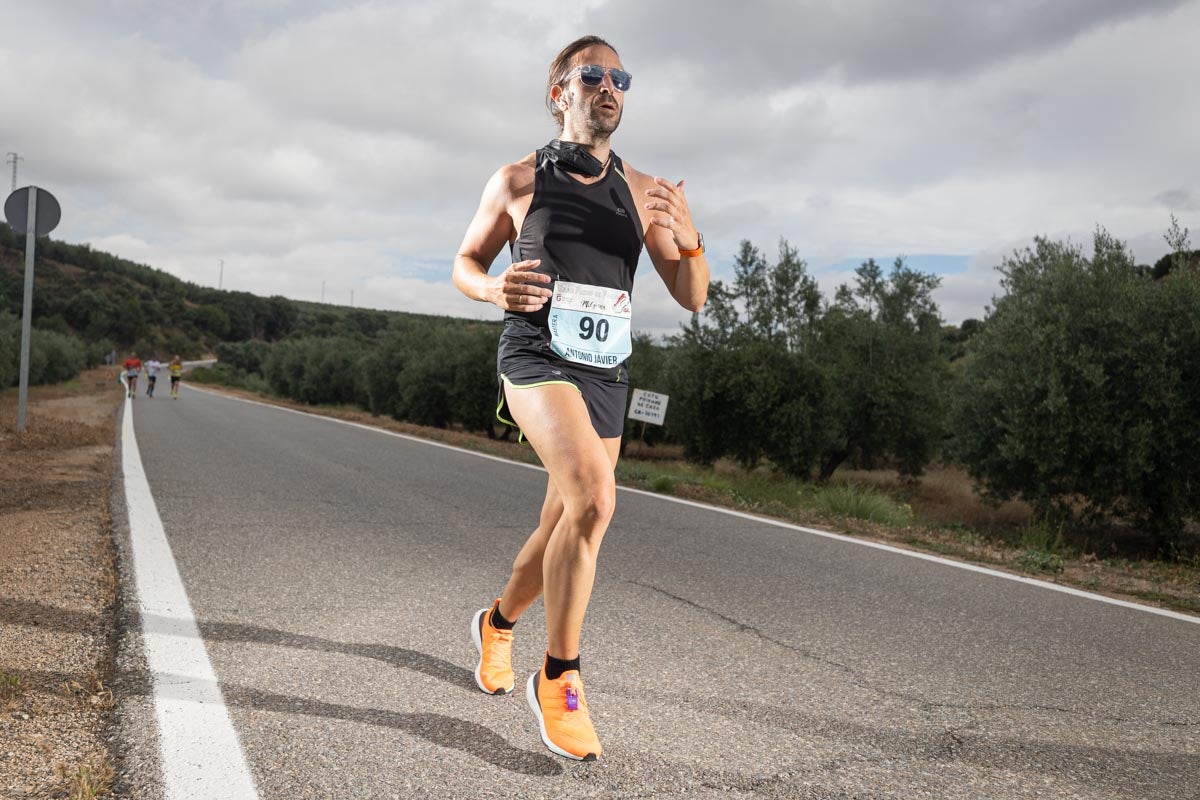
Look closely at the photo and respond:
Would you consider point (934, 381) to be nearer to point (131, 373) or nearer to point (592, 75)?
point (592, 75)

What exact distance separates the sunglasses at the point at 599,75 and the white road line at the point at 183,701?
232 centimetres

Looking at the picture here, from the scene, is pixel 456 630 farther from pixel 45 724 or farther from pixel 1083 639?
pixel 1083 639

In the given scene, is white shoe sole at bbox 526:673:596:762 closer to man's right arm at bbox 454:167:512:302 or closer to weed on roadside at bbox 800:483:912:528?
man's right arm at bbox 454:167:512:302

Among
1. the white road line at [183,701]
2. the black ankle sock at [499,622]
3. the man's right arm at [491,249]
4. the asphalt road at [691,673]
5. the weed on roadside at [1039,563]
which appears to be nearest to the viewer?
the white road line at [183,701]

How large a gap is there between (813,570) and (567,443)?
3850mm

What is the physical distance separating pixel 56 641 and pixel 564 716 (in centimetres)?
215

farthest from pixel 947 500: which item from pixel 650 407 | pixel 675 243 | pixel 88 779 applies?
pixel 88 779

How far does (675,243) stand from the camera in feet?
10.1

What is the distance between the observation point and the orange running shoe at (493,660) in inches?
123

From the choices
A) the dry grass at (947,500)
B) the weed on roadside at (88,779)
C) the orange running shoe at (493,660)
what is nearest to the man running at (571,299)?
the orange running shoe at (493,660)

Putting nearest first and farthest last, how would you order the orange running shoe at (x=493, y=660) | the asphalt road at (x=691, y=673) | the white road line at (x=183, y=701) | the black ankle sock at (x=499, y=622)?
the white road line at (x=183, y=701), the asphalt road at (x=691, y=673), the orange running shoe at (x=493, y=660), the black ankle sock at (x=499, y=622)

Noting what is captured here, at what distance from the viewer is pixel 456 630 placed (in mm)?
3906

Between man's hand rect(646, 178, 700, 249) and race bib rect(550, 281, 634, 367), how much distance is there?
267 mm

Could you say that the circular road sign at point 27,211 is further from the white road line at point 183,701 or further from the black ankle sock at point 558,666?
the black ankle sock at point 558,666
